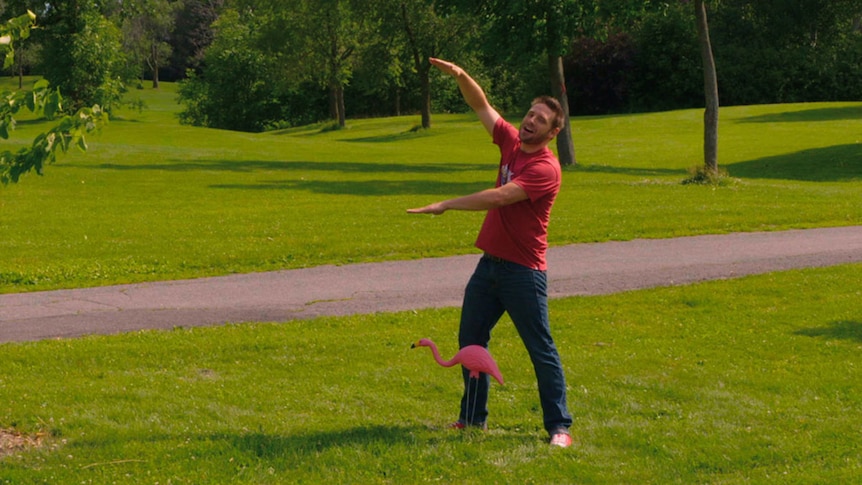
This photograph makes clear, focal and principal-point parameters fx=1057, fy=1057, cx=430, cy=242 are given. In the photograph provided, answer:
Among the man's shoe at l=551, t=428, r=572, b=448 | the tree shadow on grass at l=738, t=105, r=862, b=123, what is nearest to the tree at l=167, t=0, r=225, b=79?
the tree shadow on grass at l=738, t=105, r=862, b=123

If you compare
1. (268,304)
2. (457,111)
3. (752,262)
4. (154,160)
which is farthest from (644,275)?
(457,111)

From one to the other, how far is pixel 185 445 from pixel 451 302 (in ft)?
19.9

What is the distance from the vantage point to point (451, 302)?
12695 millimetres

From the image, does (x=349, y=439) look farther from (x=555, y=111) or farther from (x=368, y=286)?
(x=368, y=286)

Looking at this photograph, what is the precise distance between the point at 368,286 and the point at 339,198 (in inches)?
456

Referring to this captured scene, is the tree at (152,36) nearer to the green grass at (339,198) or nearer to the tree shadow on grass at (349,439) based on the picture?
the green grass at (339,198)

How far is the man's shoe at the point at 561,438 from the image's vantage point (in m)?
6.91

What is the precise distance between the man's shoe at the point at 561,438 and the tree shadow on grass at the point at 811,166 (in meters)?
26.3

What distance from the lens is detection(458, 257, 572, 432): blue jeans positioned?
681 centimetres

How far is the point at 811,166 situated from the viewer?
34.6m

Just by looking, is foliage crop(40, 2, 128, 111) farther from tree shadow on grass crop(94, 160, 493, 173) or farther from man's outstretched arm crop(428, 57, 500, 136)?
man's outstretched arm crop(428, 57, 500, 136)

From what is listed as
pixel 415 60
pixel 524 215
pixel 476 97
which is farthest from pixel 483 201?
pixel 415 60

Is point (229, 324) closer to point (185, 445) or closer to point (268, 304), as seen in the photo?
point (268, 304)

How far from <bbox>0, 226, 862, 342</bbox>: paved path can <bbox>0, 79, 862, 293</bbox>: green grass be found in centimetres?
97
